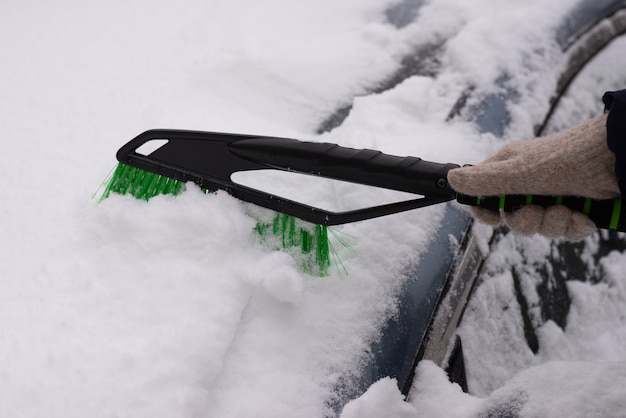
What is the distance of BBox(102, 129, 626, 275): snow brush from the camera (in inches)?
37.8

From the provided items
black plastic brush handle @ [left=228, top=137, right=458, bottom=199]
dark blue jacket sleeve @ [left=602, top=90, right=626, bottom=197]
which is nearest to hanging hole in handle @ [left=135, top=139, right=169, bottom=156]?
black plastic brush handle @ [left=228, top=137, right=458, bottom=199]

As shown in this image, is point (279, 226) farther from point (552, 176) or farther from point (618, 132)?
→ point (618, 132)

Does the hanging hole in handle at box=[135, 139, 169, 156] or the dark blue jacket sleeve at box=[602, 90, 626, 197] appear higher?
the dark blue jacket sleeve at box=[602, 90, 626, 197]

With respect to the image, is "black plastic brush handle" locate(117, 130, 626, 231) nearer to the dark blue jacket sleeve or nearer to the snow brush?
the snow brush

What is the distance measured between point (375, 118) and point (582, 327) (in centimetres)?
94

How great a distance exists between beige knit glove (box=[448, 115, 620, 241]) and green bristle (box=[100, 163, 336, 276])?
0.31m

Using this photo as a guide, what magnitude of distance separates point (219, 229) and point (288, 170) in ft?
0.60

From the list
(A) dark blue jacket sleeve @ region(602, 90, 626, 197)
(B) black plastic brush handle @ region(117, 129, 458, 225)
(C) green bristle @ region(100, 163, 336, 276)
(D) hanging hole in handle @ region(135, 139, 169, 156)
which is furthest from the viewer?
(D) hanging hole in handle @ region(135, 139, 169, 156)

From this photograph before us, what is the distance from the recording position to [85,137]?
4.41 ft

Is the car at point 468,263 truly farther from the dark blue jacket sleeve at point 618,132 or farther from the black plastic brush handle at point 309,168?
the dark blue jacket sleeve at point 618,132

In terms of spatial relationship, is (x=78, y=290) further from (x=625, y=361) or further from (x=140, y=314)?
(x=625, y=361)

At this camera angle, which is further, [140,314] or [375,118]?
[375,118]

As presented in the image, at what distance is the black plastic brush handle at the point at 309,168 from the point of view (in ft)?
2.84

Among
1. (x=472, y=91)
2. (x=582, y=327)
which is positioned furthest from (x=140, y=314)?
(x=582, y=327)
